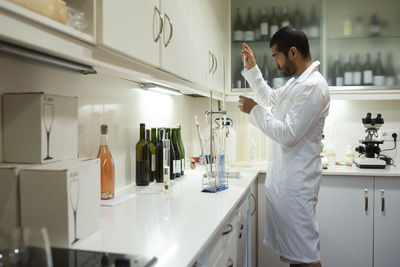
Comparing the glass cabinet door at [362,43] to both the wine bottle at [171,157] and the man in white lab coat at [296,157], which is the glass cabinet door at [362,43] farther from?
the wine bottle at [171,157]

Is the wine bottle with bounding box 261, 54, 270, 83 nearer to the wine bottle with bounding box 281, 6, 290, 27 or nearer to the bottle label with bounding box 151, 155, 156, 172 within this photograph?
the wine bottle with bounding box 281, 6, 290, 27

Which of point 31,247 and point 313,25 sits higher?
point 313,25

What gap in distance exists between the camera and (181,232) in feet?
3.62

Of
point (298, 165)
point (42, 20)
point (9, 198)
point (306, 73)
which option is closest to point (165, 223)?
point (9, 198)

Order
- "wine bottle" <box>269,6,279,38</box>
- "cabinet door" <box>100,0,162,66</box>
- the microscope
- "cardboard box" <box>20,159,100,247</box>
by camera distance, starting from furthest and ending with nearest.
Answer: "wine bottle" <box>269,6,279,38</box>
the microscope
"cabinet door" <box>100,0,162,66</box>
"cardboard box" <box>20,159,100,247</box>

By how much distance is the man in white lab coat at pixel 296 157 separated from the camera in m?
1.84

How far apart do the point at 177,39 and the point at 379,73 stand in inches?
77.4

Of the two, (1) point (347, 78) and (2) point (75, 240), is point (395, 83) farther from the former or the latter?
(2) point (75, 240)

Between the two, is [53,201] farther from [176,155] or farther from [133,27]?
[176,155]

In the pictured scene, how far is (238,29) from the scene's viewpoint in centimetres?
312

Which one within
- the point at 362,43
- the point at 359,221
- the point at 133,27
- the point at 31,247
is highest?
the point at 362,43

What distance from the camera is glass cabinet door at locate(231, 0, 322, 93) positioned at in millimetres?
3008

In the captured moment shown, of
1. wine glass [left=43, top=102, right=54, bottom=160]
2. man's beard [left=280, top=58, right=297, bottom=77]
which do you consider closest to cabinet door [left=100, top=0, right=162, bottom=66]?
wine glass [left=43, top=102, right=54, bottom=160]

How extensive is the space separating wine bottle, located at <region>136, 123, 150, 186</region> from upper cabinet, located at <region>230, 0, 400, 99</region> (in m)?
1.33
